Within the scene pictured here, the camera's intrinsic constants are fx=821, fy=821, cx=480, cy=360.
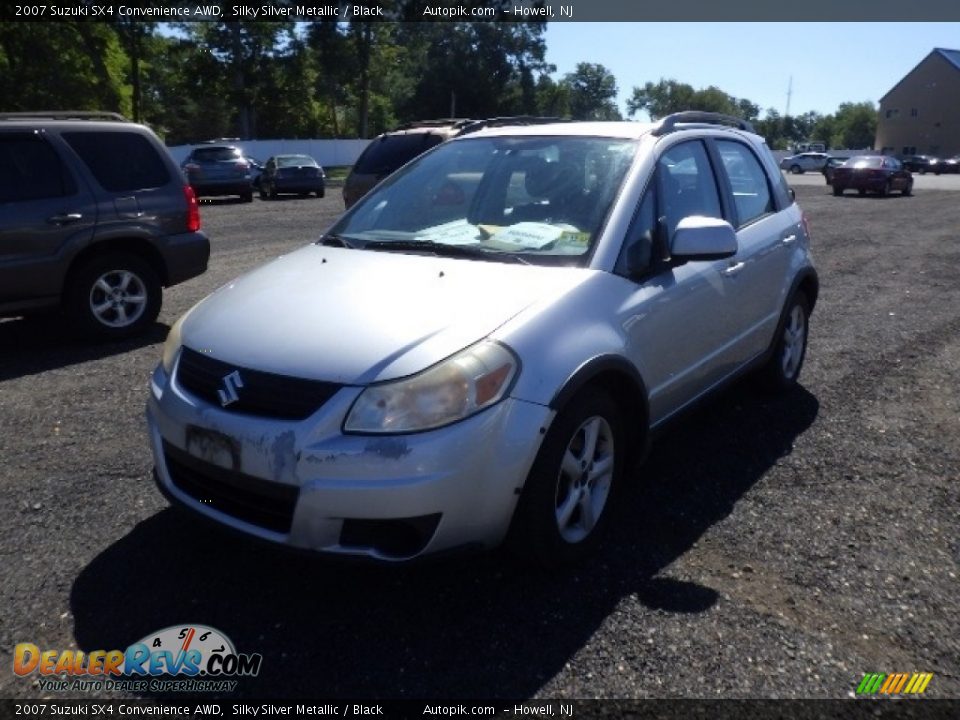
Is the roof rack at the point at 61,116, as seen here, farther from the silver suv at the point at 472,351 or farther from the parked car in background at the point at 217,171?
the parked car in background at the point at 217,171

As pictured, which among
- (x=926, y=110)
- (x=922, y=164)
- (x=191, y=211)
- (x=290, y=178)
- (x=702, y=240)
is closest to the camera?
(x=702, y=240)

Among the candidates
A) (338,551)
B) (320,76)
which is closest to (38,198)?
(338,551)

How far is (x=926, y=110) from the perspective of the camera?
244ft

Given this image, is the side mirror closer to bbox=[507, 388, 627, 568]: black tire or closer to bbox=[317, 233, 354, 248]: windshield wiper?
bbox=[507, 388, 627, 568]: black tire

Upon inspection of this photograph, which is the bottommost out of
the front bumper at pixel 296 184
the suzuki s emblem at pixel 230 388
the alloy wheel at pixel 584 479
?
the alloy wheel at pixel 584 479

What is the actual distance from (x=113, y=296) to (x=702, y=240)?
5.22 metres

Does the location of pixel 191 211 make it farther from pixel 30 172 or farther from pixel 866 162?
pixel 866 162

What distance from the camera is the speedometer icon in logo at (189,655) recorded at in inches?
106

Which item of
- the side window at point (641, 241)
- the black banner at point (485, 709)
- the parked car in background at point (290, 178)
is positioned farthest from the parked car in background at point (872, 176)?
the black banner at point (485, 709)

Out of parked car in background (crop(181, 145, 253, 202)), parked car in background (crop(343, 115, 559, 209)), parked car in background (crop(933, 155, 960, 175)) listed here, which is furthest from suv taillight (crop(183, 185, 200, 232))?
parked car in background (crop(933, 155, 960, 175))

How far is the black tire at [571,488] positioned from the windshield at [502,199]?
715 mm

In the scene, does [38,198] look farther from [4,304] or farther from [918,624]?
[918,624]

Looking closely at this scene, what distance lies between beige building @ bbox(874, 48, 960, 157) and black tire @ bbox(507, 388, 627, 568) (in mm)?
80338

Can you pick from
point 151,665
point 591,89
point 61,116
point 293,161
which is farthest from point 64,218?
point 591,89
